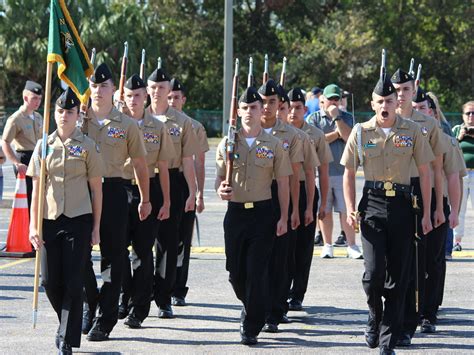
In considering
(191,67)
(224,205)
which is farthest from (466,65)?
(224,205)

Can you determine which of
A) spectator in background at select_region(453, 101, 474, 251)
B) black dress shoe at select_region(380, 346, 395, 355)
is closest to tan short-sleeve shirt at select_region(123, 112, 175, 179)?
black dress shoe at select_region(380, 346, 395, 355)

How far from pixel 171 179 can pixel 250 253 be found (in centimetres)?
174

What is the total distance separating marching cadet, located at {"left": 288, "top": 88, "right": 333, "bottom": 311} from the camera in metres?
11.6

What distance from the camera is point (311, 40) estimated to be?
5784cm

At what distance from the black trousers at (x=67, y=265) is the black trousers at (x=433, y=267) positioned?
3110 mm

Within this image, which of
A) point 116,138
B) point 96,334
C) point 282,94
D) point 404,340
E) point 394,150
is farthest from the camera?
point 282,94

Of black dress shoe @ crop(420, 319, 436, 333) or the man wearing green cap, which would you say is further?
the man wearing green cap

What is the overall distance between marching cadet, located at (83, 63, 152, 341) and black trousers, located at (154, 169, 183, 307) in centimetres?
114

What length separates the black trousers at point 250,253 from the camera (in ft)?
32.4

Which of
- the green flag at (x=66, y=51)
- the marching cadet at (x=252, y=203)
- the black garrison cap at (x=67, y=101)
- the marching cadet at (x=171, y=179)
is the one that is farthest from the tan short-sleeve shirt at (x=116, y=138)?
the marching cadet at (x=171, y=179)

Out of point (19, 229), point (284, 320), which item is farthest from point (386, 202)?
point (19, 229)

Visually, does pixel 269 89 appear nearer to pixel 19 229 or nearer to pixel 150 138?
pixel 150 138

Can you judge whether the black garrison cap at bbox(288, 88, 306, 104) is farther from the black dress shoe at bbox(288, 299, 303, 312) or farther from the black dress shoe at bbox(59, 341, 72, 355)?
the black dress shoe at bbox(59, 341, 72, 355)

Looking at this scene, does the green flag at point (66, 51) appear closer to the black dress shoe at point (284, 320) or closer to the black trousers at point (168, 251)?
the black trousers at point (168, 251)
